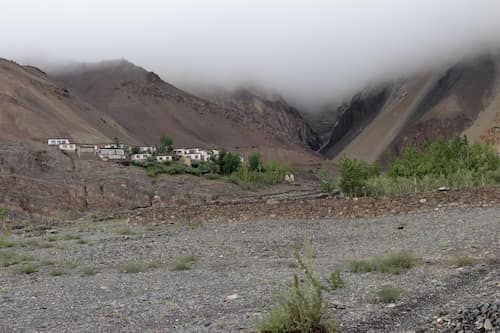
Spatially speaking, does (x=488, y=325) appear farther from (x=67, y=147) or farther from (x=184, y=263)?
(x=67, y=147)

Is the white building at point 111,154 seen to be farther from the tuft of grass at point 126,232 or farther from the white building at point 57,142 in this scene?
the tuft of grass at point 126,232

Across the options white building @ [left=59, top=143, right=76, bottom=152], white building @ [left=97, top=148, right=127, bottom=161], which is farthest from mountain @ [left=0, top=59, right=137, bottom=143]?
white building @ [left=97, top=148, right=127, bottom=161]

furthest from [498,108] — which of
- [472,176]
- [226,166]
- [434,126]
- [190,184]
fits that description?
[472,176]

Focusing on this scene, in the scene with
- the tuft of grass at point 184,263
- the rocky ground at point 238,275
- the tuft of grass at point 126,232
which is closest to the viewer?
the rocky ground at point 238,275

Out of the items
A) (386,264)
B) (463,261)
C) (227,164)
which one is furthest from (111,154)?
(463,261)

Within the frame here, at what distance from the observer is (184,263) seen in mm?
14469

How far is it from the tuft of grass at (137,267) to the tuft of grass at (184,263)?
0.62 metres

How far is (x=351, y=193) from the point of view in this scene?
3997cm

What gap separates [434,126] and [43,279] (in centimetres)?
16940

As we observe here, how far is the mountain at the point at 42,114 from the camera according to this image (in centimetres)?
11500

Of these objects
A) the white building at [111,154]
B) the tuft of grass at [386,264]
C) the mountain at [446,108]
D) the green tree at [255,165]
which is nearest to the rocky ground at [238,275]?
the tuft of grass at [386,264]

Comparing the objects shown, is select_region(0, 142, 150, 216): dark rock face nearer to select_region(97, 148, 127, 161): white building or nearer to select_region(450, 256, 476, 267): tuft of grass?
select_region(97, 148, 127, 161): white building

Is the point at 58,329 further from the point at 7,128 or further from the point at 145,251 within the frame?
the point at 7,128

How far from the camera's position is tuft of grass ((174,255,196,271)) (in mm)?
14062
